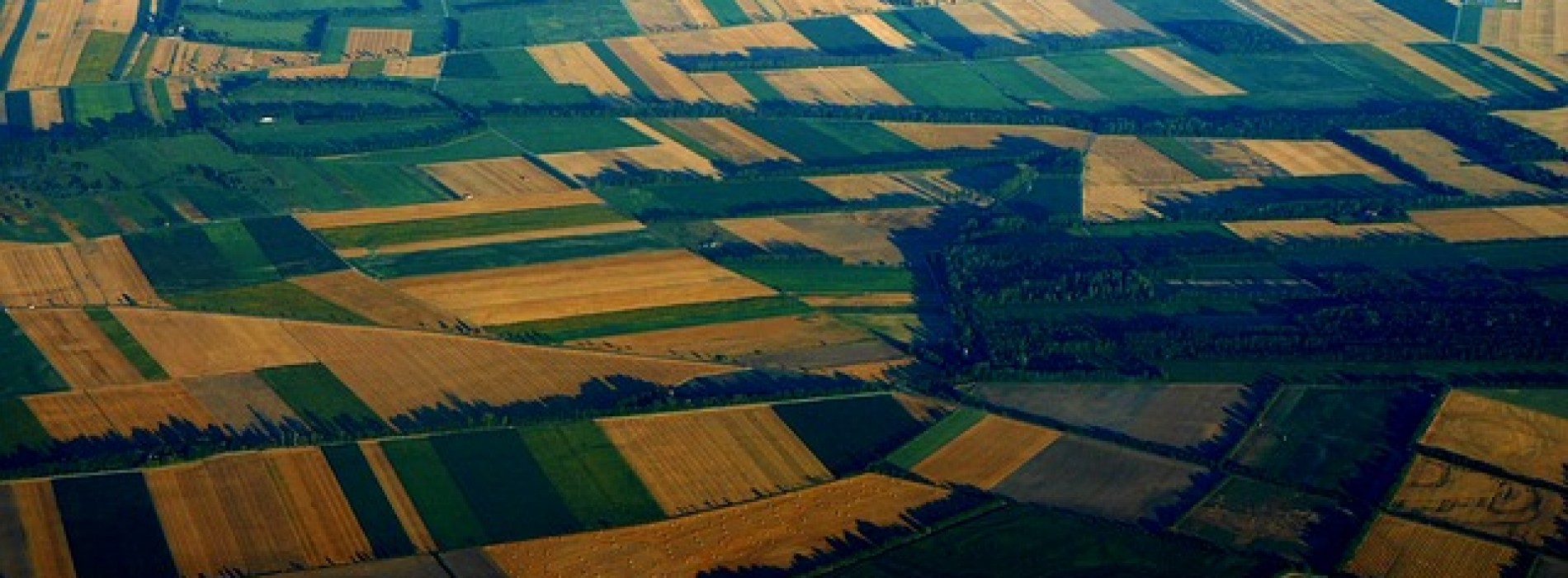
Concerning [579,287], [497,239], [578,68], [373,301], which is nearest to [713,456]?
[579,287]

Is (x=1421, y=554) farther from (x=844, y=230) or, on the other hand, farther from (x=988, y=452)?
(x=844, y=230)

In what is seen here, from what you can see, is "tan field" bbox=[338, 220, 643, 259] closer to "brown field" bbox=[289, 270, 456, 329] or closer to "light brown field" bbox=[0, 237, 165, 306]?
"brown field" bbox=[289, 270, 456, 329]

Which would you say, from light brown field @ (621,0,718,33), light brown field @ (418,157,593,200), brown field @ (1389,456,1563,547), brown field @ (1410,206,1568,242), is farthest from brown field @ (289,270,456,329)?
light brown field @ (621,0,718,33)

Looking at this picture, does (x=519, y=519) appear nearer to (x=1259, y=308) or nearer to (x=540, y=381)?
(x=540, y=381)

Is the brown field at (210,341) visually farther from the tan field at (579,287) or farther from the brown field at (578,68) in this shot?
the brown field at (578,68)

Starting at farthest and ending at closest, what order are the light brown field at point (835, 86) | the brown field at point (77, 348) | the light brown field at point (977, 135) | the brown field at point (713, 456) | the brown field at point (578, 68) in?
1. the brown field at point (578, 68)
2. the light brown field at point (835, 86)
3. the light brown field at point (977, 135)
4. the brown field at point (77, 348)
5. the brown field at point (713, 456)

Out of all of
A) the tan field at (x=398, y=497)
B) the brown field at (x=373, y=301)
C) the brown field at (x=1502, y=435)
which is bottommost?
the brown field at (x=1502, y=435)

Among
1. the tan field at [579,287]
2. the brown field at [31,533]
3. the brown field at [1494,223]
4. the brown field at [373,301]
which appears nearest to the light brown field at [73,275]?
the brown field at [373,301]
